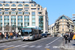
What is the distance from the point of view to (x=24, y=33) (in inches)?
1419

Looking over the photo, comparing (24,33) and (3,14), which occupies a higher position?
(3,14)

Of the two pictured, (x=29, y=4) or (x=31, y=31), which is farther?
(x=29, y=4)

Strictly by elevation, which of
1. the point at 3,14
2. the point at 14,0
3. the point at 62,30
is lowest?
the point at 62,30

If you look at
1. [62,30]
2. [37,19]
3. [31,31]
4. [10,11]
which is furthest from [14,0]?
[31,31]

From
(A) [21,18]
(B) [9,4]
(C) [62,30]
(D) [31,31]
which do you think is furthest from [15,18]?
(D) [31,31]

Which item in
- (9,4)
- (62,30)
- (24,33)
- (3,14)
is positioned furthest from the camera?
(62,30)

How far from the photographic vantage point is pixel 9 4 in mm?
125188

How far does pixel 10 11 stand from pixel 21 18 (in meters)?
8.25

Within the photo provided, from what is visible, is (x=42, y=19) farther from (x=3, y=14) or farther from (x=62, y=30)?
(x=62, y=30)

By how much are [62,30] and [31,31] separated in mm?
118032

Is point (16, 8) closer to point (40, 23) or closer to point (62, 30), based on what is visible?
point (40, 23)

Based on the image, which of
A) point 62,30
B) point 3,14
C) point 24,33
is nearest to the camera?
point 24,33

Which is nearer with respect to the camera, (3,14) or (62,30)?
(3,14)

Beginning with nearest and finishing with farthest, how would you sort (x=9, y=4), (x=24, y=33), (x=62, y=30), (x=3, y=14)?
(x=24, y=33)
(x=3, y=14)
(x=9, y=4)
(x=62, y=30)
